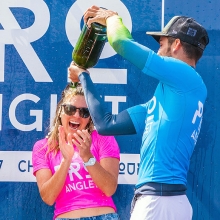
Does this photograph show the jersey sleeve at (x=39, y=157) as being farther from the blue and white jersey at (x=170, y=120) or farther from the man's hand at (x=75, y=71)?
→ the blue and white jersey at (x=170, y=120)

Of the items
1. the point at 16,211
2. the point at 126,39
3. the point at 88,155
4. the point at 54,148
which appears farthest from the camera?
the point at 16,211

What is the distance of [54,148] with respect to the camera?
3.22 meters

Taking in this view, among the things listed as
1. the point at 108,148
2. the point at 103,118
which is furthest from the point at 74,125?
the point at 103,118

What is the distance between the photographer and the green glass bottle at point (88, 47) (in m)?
2.77

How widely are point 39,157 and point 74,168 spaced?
8.7 inches

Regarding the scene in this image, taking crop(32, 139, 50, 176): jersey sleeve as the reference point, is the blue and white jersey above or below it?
above

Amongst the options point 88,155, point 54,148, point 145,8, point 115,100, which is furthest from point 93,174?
point 145,8

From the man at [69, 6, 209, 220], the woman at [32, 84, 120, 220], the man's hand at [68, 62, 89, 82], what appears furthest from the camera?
the woman at [32, 84, 120, 220]

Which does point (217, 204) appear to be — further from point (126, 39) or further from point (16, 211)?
point (126, 39)

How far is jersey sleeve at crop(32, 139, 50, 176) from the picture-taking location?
316 cm

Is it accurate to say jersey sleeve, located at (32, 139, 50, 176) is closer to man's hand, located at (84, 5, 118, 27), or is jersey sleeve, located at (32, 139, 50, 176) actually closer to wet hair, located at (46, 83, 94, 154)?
wet hair, located at (46, 83, 94, 154)

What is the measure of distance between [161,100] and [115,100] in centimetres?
110

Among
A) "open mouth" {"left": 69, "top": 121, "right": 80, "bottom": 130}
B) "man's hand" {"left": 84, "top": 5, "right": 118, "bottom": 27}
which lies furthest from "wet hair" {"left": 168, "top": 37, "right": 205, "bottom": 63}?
"open mouth" {"left": 69, "top": 121, "right": 80, "bottom": 130}

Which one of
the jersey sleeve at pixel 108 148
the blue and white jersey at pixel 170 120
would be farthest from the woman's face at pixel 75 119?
the blue and white jersey at pixel 170 120
